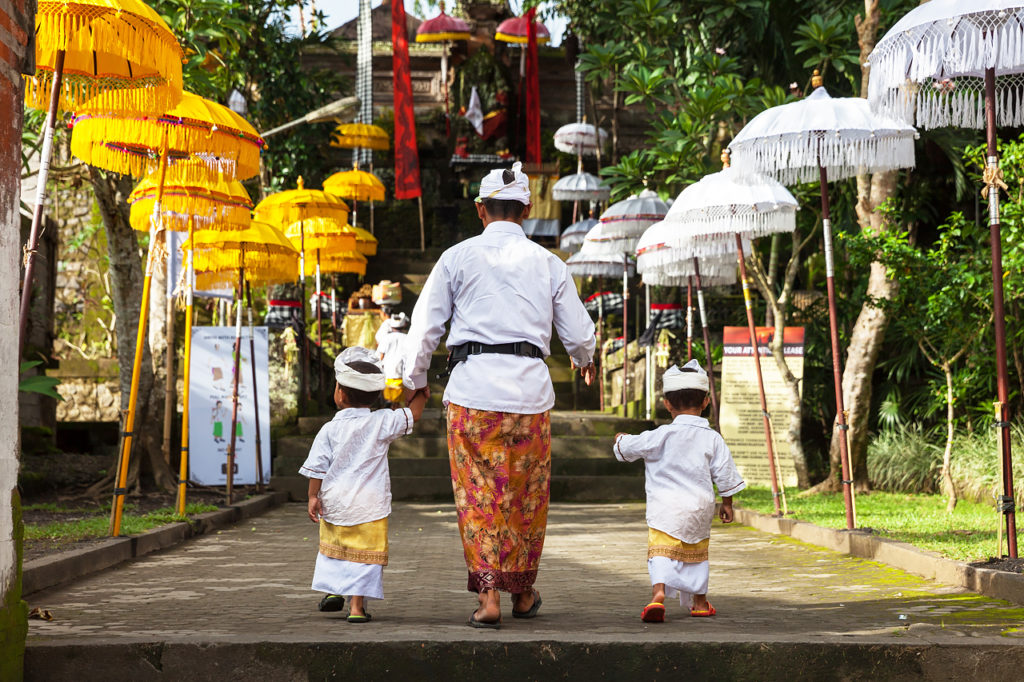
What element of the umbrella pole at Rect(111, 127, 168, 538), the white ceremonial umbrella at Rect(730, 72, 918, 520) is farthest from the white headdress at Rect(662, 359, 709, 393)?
the umbrella pole at Rect(111, 127, 168, 538)

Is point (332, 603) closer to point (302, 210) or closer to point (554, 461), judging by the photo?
point (554, 461)

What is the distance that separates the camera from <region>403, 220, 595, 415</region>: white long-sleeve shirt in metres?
5.07

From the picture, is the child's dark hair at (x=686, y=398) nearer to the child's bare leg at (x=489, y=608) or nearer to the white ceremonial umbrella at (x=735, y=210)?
→ the child's bare leg at (x=489, y=608)

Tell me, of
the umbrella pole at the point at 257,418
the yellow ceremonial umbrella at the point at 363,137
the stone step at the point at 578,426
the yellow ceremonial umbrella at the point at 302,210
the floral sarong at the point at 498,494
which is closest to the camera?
the floral sarong at the point at 498,494

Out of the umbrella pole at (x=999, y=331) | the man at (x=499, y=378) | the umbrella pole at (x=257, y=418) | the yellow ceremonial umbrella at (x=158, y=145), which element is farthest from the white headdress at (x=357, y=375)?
the umbrella pole at (x=257, y=418)

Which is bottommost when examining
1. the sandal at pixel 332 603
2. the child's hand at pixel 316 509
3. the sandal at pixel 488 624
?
the sandal at pixel 332 603

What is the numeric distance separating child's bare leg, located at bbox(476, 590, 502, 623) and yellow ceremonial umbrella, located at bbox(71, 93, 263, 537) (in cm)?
346

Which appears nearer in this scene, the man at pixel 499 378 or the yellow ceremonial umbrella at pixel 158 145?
the man at pixel 499 378

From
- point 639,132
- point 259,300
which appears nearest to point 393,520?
point 259,300

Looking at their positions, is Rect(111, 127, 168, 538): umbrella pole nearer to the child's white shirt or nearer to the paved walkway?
the paved walkway

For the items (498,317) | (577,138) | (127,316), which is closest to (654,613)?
(498,317)

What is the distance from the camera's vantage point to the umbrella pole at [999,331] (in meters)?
6.23

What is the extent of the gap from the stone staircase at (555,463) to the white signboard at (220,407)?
637 mm

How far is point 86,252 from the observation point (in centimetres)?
2070
